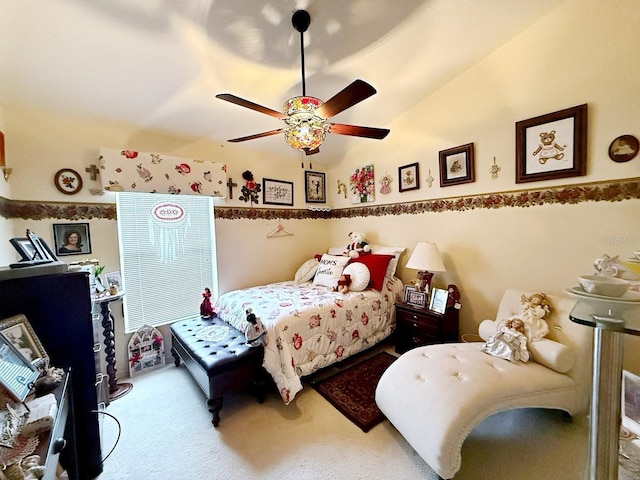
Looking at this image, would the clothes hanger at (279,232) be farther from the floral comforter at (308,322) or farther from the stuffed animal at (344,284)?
the stuffed animal at (344,284)

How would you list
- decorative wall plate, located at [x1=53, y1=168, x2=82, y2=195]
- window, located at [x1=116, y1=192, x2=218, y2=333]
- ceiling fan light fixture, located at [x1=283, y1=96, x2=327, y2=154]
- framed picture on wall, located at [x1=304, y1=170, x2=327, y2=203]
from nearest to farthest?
ceiling fan light fixture, located at [x1=283, y1=96, x2=327, y2=154]
decorative wall plate, located at [x1=53, y1=168, x2=82, y2=195]
window, located at [x1=116, y1=192, x2=218, y2=333]
framed picture on wall, located at [x1=304, y1=170, x2=327, y2=203]

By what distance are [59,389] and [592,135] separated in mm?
3468

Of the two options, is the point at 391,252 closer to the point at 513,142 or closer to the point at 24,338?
the point at 513,142

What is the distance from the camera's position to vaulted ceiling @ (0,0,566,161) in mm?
1518

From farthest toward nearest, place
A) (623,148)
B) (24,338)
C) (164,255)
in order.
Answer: (164,255) < (623,148) < (24,338)

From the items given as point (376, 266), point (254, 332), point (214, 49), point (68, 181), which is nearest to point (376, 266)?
point (376, 266)

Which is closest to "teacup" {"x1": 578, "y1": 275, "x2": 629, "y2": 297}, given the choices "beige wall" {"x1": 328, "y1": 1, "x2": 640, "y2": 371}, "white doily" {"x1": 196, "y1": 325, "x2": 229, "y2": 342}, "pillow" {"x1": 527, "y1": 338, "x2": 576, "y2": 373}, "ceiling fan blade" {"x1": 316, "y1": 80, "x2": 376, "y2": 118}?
"pillow" {"x1": 527, "y1": 338, "x2": 576, "y2": 373}

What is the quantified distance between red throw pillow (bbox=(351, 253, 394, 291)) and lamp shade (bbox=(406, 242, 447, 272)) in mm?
372

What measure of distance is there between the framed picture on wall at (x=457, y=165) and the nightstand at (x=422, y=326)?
1.31 m

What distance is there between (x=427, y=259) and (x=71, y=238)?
3.28 meters

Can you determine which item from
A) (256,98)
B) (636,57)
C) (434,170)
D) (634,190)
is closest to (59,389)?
(256,98)

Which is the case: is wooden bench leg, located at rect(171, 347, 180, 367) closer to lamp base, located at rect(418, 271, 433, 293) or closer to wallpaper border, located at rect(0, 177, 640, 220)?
wallpaper border, located at rect(0, 177, 640, 220)

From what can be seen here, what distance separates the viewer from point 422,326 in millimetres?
2455

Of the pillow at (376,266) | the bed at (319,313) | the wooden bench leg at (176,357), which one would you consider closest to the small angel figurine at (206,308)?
the bed at (319,313)
